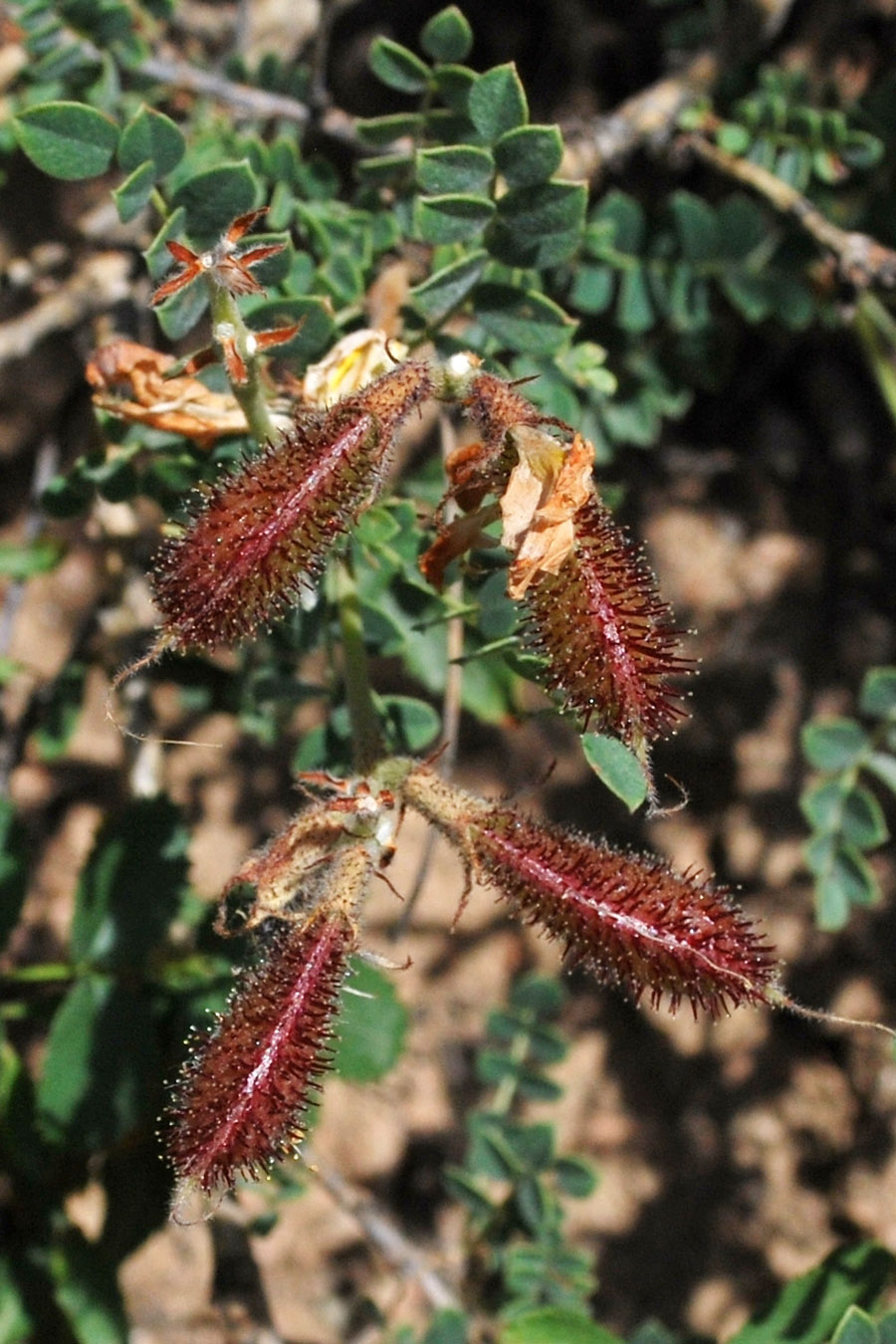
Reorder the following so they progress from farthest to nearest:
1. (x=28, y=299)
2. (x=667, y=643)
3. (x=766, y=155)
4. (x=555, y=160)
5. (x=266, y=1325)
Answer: (x=28, y=299) < (x=766, y=155) < (x=266, y=1325) < (x=555, y=160) < (x=667, y=643)

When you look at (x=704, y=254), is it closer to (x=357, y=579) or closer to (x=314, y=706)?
(x=357, y=579)

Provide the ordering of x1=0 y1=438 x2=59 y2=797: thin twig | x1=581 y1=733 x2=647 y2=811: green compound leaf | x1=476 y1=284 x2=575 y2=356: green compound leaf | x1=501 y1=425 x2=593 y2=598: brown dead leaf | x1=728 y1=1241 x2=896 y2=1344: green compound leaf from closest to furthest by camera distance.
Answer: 1. x1=501 y1=425 x2=593 y2=598: brown dead leaf
2. x1=581 y1=733 x2=647 y2=811: green compound leaf
3. x1=476 y1=284 x2=575 y2=356: green compound leaf
4. x1=728 y1=1241 x2=896 y2=1344: green compound leaf
5. x1=0 y1=438 x2=59 y2=797: thin twig

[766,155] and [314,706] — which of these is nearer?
[766,155]

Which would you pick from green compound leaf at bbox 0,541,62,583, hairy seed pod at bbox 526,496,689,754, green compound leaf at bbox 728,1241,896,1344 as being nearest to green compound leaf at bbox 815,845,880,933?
green compound leaf at bbox 728,1241,896,1344

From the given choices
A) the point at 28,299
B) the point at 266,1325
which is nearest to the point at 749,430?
the point at 28,299

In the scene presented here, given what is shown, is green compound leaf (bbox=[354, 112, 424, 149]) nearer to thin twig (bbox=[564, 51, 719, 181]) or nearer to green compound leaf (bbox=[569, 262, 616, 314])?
green compound leaf (bbox=[569, 262, 616, 314])

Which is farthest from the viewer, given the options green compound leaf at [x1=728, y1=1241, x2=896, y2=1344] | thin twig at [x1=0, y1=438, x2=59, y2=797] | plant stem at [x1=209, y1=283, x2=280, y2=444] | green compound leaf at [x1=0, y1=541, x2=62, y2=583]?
→ thin twig at [x1=0, y1=438, x2=59, y2=797]

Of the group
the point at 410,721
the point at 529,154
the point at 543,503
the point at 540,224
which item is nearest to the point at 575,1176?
the point at 410,721
